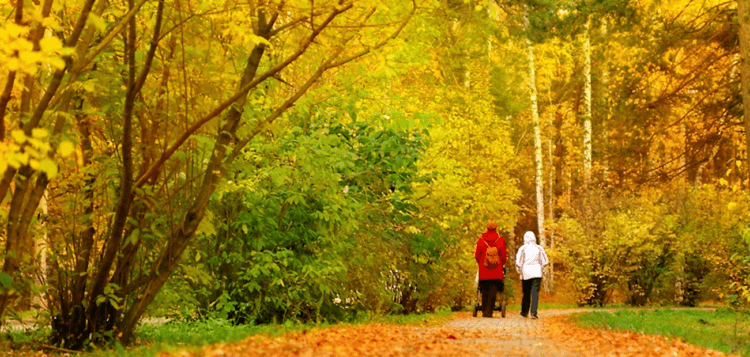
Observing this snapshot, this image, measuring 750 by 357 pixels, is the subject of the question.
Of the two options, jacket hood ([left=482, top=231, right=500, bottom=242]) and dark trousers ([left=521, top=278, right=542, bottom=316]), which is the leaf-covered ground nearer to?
dark trousers ([left=521, top=278, right=542, bottom=316])

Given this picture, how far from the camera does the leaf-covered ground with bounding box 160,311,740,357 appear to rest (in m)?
8.95

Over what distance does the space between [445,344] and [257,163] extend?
5288mm

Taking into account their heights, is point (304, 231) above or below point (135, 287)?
above

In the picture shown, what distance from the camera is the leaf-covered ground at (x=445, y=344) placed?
8.95 metres

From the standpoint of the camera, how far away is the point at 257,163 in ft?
49.0

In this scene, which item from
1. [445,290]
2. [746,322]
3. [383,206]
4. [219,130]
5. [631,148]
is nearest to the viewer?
[219,130]

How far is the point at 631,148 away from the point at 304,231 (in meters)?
11.3

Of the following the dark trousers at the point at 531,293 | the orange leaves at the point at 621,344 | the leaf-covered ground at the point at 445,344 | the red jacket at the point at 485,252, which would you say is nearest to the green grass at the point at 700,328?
the orange leaves at the point at 621,344

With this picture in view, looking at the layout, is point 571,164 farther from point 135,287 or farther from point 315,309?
point 135,287

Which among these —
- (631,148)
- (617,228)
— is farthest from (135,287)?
(617,228)

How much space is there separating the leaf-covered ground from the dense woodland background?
72.4 inches

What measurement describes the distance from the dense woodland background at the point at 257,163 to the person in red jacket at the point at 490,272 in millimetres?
893

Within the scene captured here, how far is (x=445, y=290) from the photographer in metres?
22.5

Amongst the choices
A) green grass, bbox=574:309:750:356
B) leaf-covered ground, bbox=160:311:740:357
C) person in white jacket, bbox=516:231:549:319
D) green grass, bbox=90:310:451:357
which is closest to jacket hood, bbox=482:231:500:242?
person in white jacket, bbox=516:231:549:319
